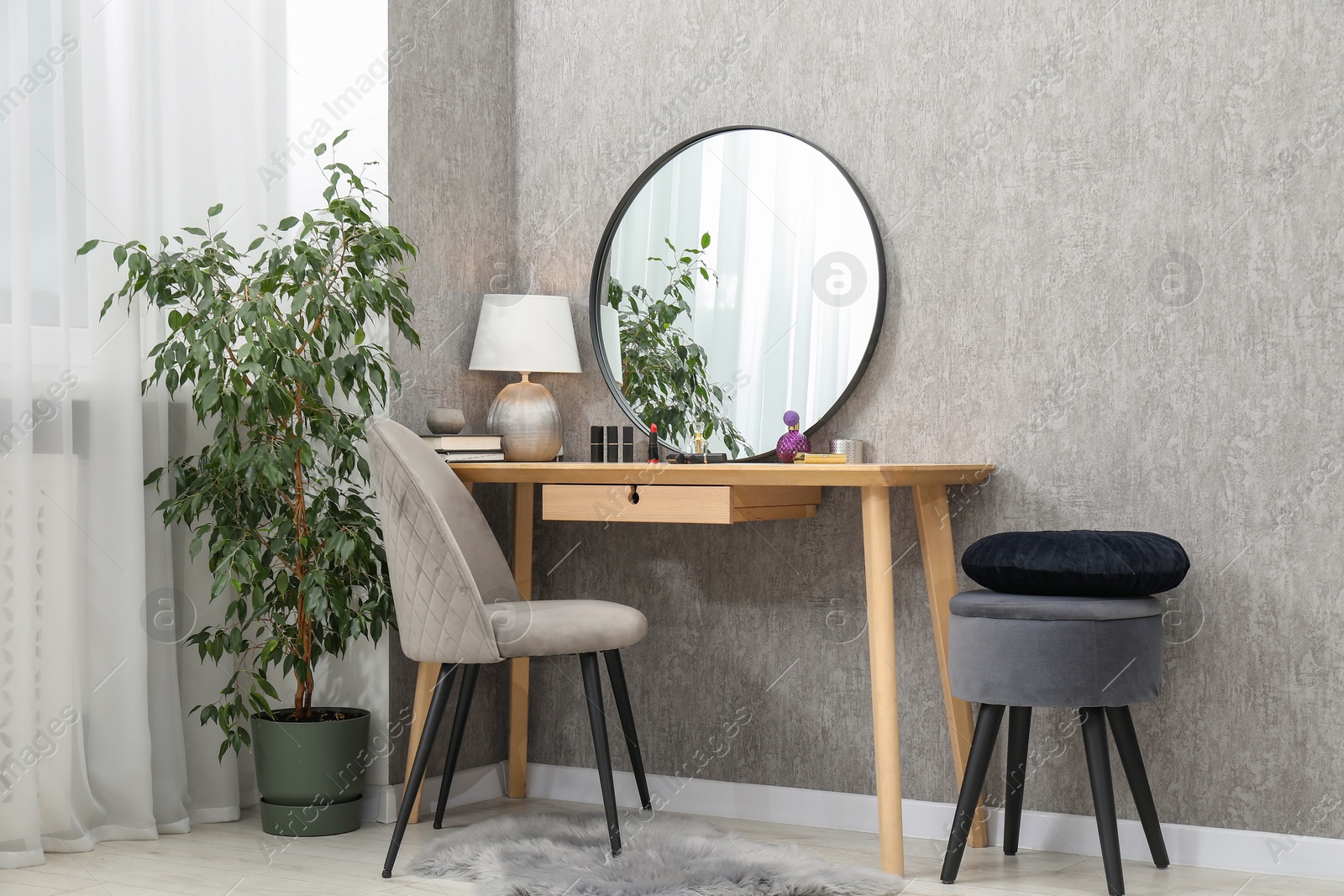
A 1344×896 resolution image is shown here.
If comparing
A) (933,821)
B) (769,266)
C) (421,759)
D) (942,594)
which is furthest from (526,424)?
(933,821)

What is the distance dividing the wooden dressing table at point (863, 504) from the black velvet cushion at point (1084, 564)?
8.1 inches

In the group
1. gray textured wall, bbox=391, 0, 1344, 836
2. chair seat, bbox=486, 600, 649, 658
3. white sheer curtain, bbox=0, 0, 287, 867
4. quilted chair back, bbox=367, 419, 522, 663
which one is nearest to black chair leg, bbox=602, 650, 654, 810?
chair seat, bbox=486, 600, 649, 658

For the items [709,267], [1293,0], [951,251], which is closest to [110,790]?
[709,267]

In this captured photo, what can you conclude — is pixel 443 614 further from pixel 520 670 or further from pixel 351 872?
pixel 520 670

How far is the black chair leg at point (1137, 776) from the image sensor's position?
238 cm

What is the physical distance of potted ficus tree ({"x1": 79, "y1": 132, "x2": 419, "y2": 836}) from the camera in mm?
2521

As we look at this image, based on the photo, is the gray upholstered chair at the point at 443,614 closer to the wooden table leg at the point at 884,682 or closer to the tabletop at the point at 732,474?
the tabletop at the point at 732,474

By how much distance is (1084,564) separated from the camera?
2.28 m

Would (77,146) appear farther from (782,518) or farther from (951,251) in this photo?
(951,251)

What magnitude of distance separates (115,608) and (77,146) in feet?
3.18

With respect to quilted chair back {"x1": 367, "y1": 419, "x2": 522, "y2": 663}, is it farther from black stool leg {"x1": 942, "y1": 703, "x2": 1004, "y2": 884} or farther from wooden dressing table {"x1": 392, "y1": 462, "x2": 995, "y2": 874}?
black stool leg {"x1": 942, "y1": 703, "x2": 1004, "y2": 884}

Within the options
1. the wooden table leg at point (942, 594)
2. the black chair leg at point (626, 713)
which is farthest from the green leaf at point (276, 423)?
the wooden table leg at point (942, 594)

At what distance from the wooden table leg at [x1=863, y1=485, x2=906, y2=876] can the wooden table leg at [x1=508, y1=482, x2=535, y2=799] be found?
1019 millimetres

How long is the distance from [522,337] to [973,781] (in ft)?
4.76
